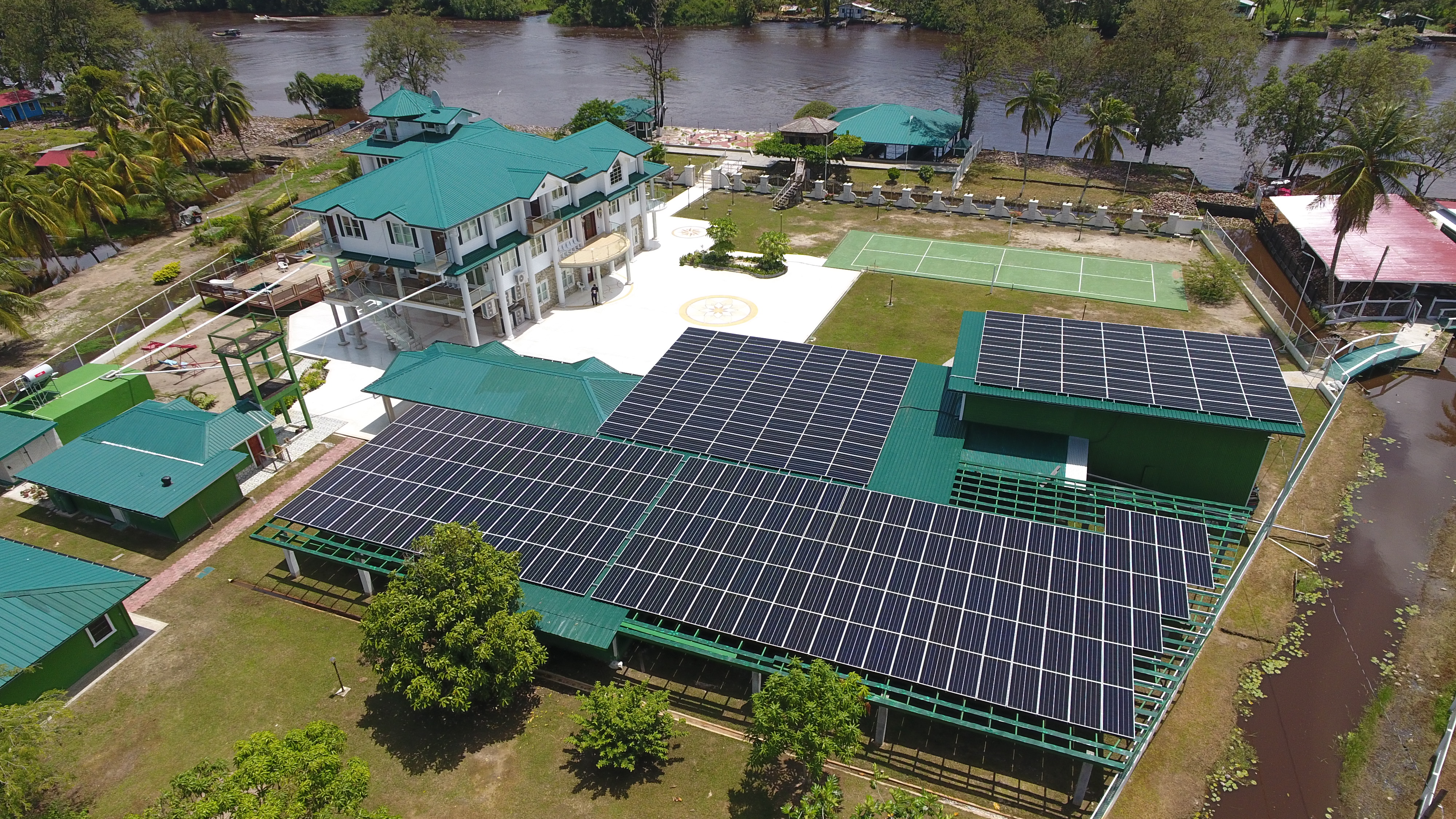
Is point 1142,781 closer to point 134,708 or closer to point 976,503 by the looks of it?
point 976,503

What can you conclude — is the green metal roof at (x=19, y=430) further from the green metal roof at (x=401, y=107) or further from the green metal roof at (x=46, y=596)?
the green metal roof at (x=401, y=107)

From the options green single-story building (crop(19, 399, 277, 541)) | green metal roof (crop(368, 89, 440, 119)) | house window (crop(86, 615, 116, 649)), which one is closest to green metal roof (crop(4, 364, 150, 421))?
green single-story building (crop(19, 399, 277, 541))

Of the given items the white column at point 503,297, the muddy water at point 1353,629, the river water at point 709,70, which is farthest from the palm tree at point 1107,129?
the white column at point 503,297

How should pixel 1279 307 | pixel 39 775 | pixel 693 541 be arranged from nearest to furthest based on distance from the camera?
pixel 39 775 < pixel 693 541 < pixel 1279 307

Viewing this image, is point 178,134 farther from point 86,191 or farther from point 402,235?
point 402,235

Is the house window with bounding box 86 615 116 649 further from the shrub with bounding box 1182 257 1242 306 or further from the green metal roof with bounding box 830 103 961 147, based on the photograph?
the green metal roof with bounding box 830 103 961 147

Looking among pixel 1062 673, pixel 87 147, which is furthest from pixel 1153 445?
pixel 87 147
